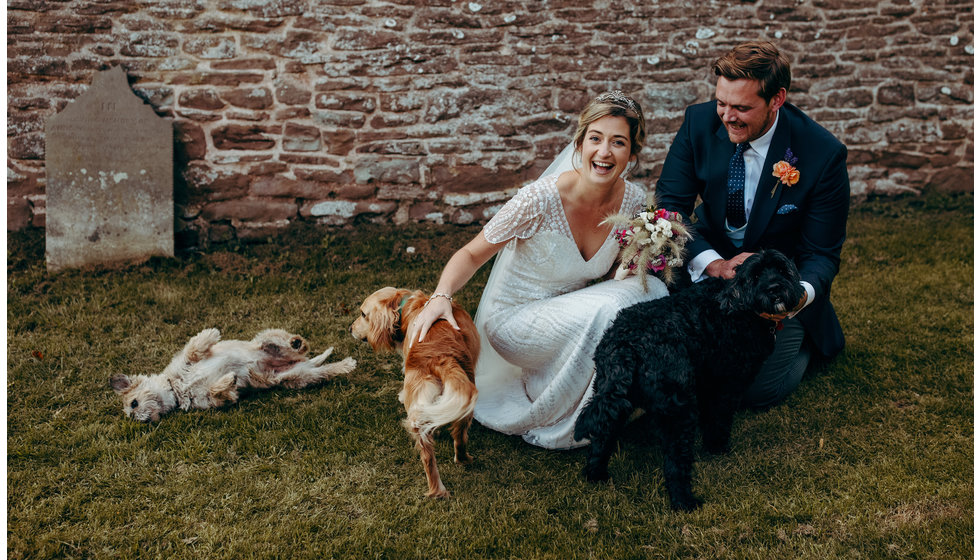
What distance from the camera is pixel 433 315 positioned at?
3152 mm

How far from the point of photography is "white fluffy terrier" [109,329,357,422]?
3.75m

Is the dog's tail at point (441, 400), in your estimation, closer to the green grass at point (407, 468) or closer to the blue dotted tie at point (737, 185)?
the green grass at point (407, 468)

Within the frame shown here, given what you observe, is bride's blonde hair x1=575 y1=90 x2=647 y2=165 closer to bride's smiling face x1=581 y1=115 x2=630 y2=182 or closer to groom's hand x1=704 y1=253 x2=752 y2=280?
bride's smiling face x1=581 y1=115 x2=630 y2=182

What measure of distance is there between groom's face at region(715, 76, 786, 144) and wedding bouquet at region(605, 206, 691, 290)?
55 cm

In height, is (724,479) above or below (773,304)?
below

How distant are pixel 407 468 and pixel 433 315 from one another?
84 centimetres

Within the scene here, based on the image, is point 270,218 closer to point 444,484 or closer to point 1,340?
point 1,340

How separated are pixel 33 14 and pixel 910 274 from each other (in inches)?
311

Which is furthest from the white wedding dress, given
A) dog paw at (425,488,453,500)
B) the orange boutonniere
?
the orange boutonniere

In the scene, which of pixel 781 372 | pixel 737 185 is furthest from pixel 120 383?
pixel 781 372

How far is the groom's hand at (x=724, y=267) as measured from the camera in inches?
133

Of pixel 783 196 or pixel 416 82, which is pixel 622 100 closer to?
pixel 783 196

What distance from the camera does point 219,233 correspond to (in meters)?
6.29

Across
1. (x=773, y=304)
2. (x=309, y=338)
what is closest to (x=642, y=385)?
(x=773, y=304)
